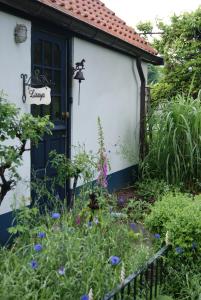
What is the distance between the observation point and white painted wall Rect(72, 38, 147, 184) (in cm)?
765

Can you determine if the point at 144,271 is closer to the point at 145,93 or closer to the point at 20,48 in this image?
the point at 20,48

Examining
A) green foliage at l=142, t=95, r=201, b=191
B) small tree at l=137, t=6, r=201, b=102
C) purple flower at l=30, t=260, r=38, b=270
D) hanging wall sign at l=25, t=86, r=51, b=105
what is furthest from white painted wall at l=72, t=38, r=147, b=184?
purple flower at l=30, t=260, r=38, b=270

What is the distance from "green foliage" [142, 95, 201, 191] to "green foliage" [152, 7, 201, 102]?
543 cm

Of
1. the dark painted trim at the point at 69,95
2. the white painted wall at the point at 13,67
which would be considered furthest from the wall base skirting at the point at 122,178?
the white painted wall at the point at 13,67

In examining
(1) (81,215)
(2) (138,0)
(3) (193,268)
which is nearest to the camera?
(3) (193,268)

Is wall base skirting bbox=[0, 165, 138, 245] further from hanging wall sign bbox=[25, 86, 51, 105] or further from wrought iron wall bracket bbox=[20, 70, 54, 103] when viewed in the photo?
hanging wall sign bbox=[25, 86, 51, 105]

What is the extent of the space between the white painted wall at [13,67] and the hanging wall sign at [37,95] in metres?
0.10

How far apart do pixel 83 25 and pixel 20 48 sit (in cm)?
136

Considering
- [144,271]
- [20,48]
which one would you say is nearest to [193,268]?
[144,271]

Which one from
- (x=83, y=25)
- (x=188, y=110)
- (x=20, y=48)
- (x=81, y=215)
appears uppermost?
(x=83, y=25)

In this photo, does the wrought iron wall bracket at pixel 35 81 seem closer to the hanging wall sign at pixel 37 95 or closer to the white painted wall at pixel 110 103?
the hanging wall sign at pixel 37 95

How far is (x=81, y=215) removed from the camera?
4.91m

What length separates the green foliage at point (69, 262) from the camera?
318 cm

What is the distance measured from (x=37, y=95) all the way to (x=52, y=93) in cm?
104
